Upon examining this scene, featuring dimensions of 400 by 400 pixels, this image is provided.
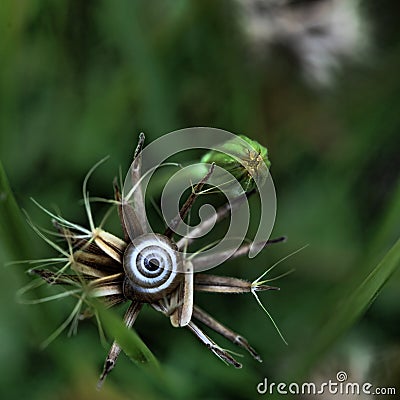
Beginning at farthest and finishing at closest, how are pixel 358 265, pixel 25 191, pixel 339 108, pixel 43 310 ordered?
pixel 339 108, pixel 25 191, pixel 358 265, pixel 43 310

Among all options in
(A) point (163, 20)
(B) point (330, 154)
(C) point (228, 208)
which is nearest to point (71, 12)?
(A) point (163, 20)

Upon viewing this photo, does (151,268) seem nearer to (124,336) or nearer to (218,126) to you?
(124,336)

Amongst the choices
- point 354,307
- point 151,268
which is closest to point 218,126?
point 354,307

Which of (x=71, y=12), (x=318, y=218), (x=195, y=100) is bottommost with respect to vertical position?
(x=318, y=218)

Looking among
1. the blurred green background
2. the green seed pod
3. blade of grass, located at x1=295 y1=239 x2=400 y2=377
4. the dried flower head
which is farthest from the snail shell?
the blurred green background

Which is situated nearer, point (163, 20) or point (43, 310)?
point (43, 310)

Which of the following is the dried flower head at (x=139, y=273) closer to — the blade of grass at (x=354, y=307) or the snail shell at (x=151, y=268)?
the snail shell at (x=151, y=268)

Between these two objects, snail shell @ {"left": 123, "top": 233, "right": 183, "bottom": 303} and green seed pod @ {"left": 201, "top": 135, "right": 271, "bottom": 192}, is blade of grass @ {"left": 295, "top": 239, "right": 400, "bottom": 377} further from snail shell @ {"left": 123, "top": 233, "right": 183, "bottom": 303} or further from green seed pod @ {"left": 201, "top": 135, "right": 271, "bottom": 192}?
snail shell @ {"left": 123, "top": 233, "right": 183, "bottom": 303}

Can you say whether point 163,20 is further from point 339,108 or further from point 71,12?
point 339,108
